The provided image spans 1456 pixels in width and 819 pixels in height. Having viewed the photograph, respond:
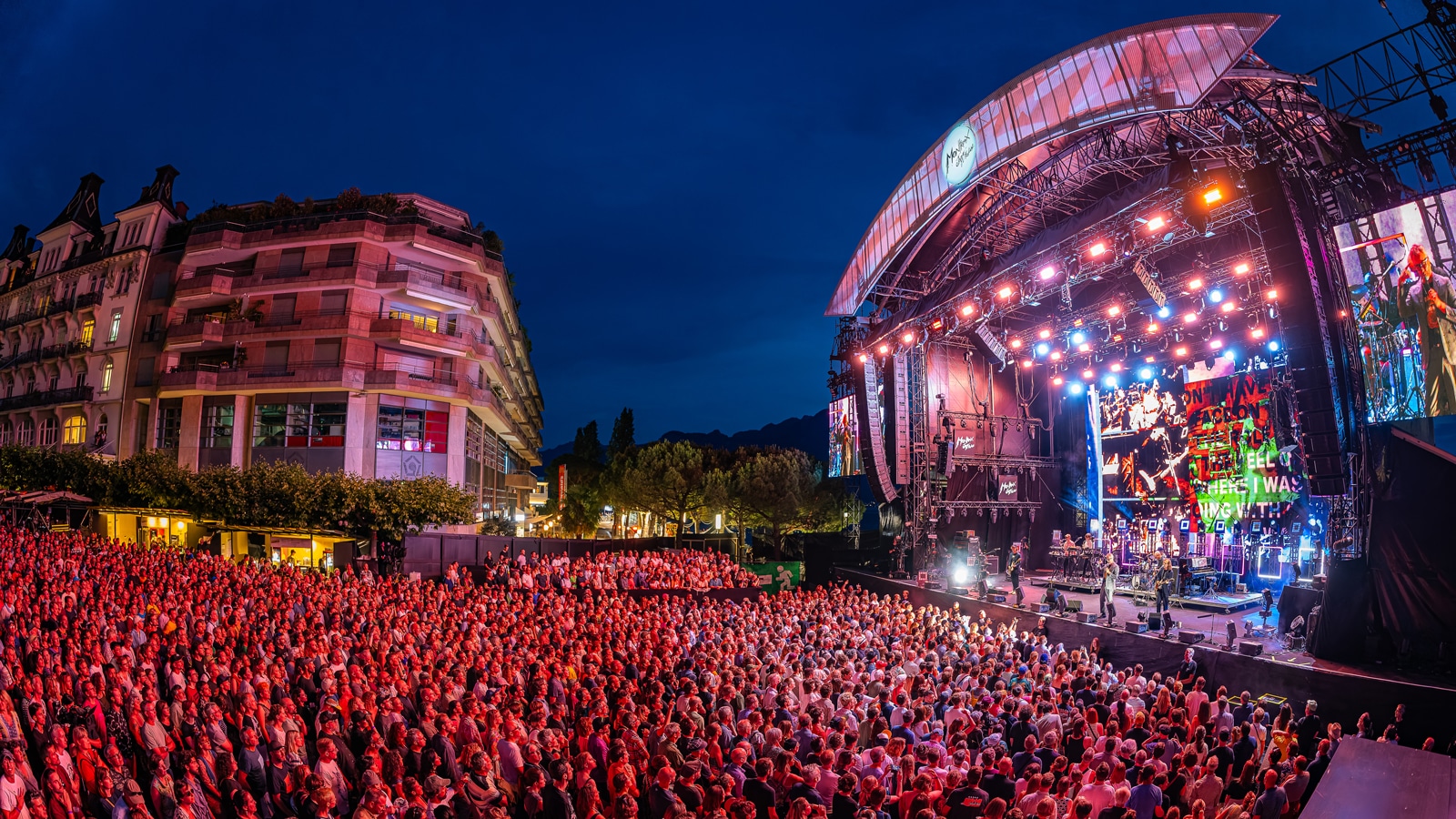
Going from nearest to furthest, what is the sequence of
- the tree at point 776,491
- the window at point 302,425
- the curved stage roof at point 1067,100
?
the curved stage roof at point 1067,100 < the window at point 302,425 < the tree at point 776,491

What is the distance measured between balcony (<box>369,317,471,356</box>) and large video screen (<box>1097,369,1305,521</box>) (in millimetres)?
27521

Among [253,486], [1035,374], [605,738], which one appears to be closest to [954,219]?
[1035,374]

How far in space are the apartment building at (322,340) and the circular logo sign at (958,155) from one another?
79.6ft

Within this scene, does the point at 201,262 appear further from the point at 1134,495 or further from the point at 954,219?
the point at 1134,495

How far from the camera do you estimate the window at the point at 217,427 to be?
1401 inches

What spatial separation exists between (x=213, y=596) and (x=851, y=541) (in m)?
20.6

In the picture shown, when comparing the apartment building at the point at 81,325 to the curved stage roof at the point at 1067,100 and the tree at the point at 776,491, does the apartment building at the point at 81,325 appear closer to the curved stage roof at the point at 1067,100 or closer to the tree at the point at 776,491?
the tree at the point at 776,491

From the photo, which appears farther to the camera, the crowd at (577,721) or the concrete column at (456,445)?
the concrete column at (456,445)

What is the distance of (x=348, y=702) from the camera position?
27.5 feet

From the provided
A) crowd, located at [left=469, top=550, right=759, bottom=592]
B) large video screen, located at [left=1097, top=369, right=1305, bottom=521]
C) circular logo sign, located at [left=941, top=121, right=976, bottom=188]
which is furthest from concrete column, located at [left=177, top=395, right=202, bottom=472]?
large video screen, located at [left=1097, top=369, right=1305, bottom=521]

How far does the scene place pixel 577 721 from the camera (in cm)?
900

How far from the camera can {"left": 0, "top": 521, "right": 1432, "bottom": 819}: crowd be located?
627 cm

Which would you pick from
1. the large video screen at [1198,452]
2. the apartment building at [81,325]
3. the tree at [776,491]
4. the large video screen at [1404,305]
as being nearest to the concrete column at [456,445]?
the tree at [776,491]

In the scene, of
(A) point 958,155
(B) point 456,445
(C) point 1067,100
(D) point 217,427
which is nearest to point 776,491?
(B) point 456,445
